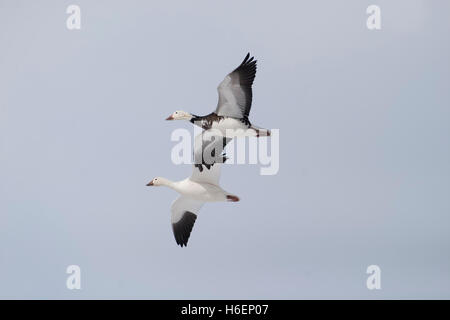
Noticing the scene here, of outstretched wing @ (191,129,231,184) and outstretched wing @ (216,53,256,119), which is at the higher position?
outstretched wing @ (216,53,256,119)

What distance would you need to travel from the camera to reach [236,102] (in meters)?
15.0

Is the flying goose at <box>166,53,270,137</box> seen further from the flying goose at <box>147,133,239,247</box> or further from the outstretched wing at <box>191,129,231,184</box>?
the flying goose at <box>147,133,239,247</box>

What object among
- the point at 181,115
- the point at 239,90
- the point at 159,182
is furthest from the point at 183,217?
the point at 239,90

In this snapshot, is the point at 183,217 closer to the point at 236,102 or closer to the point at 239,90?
the point at 236,102

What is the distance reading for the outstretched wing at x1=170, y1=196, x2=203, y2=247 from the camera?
623 inches

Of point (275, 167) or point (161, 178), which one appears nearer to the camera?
point (275, 167)

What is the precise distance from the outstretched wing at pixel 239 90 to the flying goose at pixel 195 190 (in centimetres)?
52

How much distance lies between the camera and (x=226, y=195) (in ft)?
50.0

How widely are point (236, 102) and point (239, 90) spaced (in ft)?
0.62

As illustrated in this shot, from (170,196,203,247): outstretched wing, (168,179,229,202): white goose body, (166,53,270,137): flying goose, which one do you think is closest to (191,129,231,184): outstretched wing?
(166,53,270,137): flying goose

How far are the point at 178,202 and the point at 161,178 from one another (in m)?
0.45
